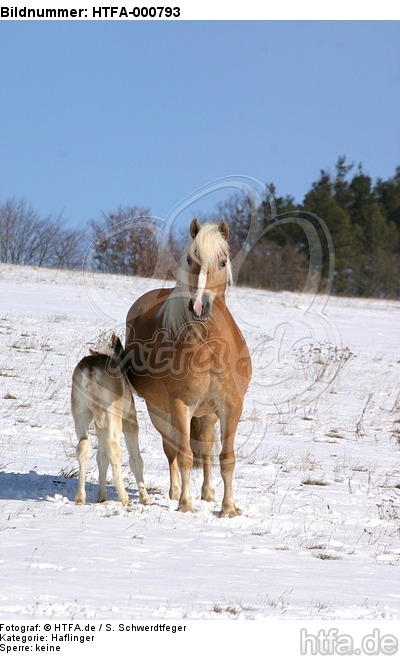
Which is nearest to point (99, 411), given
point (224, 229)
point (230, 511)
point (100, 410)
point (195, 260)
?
point (100, 410)

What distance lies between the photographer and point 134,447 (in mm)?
7004

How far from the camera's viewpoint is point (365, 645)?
4.01 m

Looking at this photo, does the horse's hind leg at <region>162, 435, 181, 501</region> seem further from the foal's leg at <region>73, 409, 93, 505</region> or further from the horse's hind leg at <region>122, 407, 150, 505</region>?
the foal's leg at <region>73, 409, 93, 505</region>

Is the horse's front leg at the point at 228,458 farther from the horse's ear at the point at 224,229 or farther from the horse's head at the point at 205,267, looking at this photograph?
the horse's ear at the point at 224,229

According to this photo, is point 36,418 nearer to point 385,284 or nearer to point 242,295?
point 242,295

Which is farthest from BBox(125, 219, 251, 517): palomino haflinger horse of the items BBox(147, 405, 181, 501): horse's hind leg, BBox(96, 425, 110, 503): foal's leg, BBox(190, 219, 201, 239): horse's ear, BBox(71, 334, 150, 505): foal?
BBox(96, 425, 110, 503): foal's leg

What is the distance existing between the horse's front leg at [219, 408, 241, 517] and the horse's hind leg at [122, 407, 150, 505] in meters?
0.66

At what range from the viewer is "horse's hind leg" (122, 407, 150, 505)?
22.7 ft

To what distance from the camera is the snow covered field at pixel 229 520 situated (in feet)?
14.5

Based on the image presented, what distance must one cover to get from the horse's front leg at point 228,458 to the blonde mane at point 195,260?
2.64 ft

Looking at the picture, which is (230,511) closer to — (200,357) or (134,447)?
(134,447)

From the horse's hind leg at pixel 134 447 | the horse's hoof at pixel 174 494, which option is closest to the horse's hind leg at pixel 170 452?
the horse's hoof at pixel 174 494

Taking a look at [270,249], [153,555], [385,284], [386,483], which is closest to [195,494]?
[386,483]

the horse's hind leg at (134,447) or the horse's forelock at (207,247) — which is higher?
the horse's forelock at (207,247)
